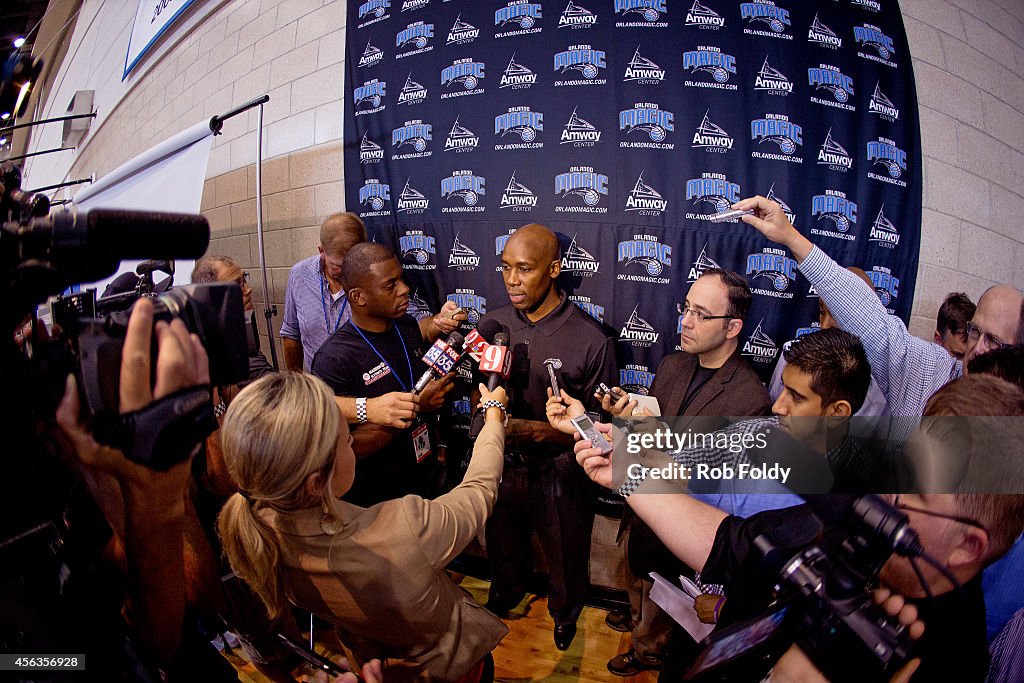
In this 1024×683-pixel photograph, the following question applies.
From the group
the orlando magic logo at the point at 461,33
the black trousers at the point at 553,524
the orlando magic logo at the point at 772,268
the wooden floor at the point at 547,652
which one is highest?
the orlando magic logo at the point at 461,33

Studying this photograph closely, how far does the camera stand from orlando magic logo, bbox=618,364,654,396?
2457 mm

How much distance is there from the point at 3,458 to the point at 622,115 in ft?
8.53

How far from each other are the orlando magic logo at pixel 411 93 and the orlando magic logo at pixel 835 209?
2324 mm

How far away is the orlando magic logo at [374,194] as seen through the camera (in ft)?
8.71

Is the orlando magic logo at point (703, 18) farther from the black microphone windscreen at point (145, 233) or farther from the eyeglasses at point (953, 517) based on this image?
the black microphone windscreen at point (145, 233)

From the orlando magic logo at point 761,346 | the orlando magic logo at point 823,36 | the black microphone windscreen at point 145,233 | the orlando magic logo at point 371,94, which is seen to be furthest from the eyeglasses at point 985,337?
the orlando magic logo at point 371,94

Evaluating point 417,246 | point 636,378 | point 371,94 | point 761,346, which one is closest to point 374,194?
point 417,246

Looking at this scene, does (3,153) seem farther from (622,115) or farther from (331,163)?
(622,115)

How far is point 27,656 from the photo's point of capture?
632 mm

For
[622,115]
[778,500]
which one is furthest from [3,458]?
[622,115]

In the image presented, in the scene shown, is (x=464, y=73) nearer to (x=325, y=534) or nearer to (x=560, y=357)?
(x=560, y=357)

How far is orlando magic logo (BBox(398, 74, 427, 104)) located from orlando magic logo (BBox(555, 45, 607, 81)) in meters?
0.82

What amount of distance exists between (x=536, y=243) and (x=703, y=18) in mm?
1551

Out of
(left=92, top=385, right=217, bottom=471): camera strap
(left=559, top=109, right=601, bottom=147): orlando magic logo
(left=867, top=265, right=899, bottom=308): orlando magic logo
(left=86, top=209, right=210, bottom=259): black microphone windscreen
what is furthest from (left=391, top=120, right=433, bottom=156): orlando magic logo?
(left=867, top=265, right=899, bottom=308): orlando magic logo
